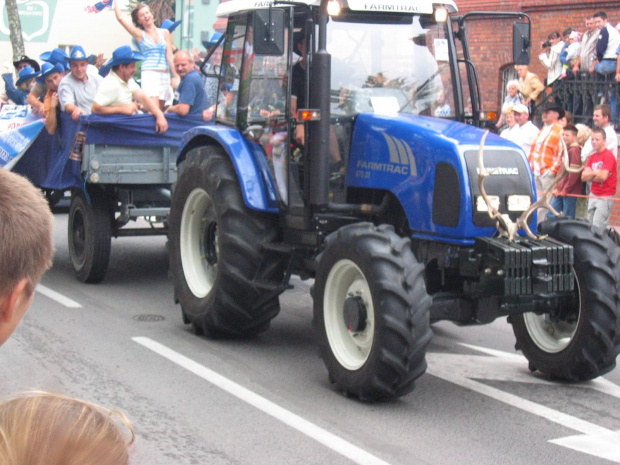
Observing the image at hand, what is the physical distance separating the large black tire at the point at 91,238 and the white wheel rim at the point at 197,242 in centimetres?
174

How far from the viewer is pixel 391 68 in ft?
23.3

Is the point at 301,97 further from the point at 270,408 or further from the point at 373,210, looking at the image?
the point at 270,408

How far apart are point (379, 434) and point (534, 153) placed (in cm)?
785

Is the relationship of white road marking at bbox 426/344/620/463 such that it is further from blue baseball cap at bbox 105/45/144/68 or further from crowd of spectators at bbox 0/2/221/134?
blue baseball cap at bbox 105/45/144/68

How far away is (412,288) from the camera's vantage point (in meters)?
5.77

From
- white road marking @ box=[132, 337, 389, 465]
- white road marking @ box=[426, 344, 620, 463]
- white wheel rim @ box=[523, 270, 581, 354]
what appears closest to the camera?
white road marking @ box=[132, 337, 389, 465]

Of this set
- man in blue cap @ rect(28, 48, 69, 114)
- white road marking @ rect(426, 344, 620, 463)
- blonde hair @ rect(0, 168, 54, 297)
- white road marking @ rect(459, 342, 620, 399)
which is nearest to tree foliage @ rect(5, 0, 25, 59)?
man in blue cap @ rect(28, 48, 69, 114)

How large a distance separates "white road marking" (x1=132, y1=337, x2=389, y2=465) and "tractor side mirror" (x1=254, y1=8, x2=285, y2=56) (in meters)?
2.20

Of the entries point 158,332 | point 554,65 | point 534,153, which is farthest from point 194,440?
point 554,65

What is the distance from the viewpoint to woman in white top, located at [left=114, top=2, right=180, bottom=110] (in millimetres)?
10984

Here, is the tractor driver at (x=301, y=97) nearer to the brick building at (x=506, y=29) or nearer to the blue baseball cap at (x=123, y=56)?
the blue baseball cap at (x=123, y=56)

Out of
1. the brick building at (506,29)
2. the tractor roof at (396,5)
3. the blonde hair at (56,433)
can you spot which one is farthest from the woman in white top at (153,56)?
the blonde hair at (56,433)

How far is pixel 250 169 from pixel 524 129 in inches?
259

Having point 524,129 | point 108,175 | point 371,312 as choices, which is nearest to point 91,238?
point 108,175
